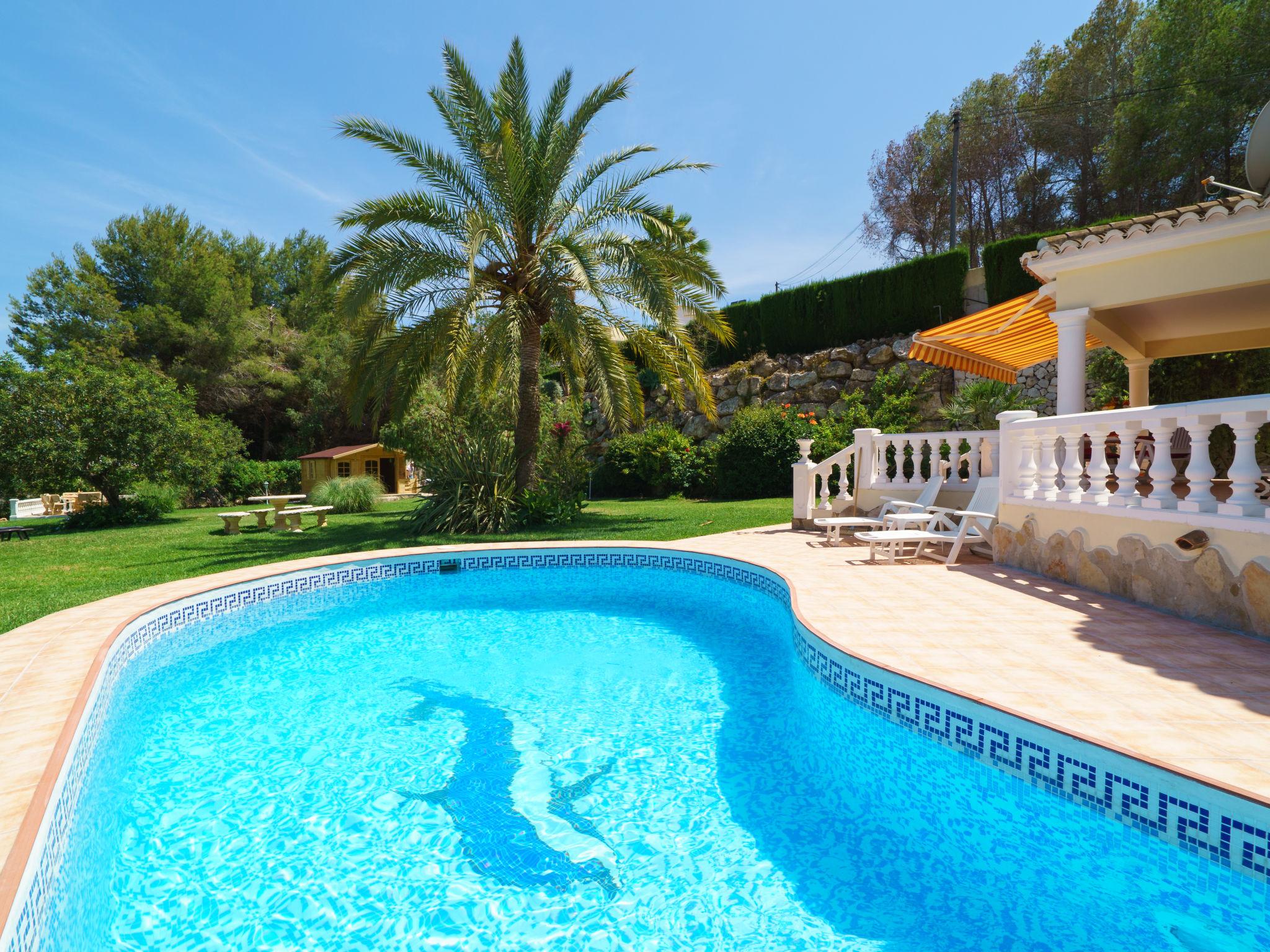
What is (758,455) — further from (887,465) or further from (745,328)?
(745,328)

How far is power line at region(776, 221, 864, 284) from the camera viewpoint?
2894 cm

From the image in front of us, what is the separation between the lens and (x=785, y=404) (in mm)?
23828

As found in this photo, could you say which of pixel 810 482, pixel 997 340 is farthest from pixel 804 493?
pixel 997 340

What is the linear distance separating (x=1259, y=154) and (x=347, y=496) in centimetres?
2346

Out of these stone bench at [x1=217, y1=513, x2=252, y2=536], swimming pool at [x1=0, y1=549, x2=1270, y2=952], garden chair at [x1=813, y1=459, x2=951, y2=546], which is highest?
garden chair at [x1=813, y1=459, x2=951, y2=546]

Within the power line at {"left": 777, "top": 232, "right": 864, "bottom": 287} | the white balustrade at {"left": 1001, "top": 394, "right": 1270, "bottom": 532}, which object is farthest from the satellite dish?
the power line at {"left": 777, "top": 232, "right": 864, "bottom": 287}

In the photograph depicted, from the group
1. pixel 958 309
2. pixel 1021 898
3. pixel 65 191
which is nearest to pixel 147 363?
pixel 65 191

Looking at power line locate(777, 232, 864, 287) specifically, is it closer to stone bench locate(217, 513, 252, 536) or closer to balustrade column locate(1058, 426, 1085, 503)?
balustrade column locate(1058, 426, 1085, 503)

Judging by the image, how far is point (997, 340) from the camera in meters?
10.3

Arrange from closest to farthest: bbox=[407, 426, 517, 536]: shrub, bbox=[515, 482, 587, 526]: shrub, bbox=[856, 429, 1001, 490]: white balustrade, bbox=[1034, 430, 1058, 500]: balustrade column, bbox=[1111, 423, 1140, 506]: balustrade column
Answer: bbox=[1111, 423, 1140, 506]: balustrade column < bbox=[1034, 430, 1058, 500]: balustrade column < bbox=[856, 429, 1001, 490]: white balustrade < bbox=[407, 426, 517, 536]: shrub < bbox=[515, 482, 587, 526]: shrub

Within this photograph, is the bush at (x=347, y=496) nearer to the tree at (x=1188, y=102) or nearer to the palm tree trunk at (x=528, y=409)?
the palm tree trunk at (x=528, y=409)

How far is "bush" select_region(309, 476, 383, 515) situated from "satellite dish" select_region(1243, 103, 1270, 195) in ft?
75.8

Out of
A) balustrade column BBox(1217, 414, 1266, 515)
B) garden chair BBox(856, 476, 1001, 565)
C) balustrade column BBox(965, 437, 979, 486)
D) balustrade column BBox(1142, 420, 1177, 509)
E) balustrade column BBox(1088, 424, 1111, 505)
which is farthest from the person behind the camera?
balustrade column BBox(965, 437, 979, 486)

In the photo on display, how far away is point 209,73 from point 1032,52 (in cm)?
3327
